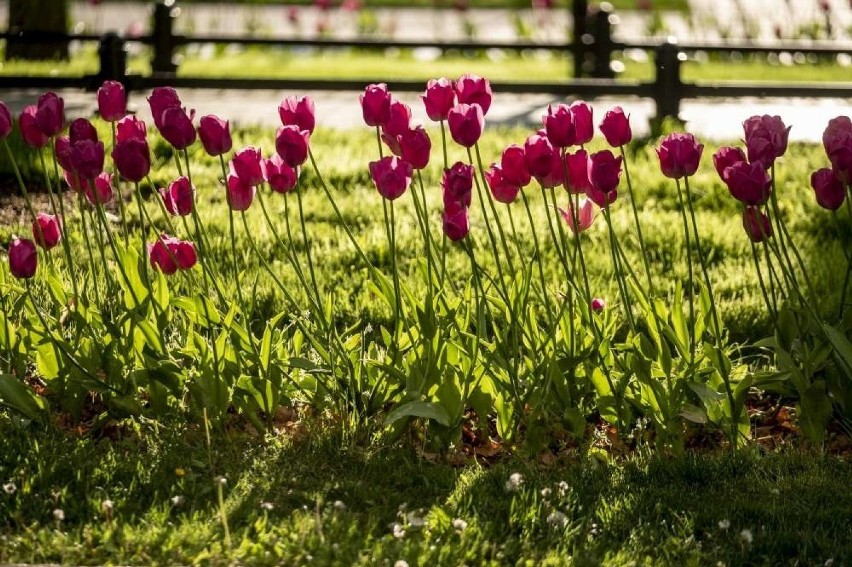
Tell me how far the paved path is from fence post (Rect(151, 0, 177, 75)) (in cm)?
33

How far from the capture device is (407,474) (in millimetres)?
3580

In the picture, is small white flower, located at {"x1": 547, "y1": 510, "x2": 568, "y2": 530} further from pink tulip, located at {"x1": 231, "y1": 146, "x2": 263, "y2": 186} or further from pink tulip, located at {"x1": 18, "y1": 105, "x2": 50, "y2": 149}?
pink tulip, located at {"x1": 18, "y1": 105, "x2": 50, "y2": 149}

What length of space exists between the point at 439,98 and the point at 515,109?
6.38 meters

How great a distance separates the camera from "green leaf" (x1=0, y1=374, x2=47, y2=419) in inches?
148

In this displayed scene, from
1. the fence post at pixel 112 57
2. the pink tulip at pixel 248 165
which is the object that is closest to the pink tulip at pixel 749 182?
the pink tulip at pixel 248 165

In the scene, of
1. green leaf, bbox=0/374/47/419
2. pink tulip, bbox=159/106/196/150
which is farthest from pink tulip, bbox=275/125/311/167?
green leaf, bbox=0/374/47/419

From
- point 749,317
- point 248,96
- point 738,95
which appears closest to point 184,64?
point 248,96

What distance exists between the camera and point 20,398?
3785 mm

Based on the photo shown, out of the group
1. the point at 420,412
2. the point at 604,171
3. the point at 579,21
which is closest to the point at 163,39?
the point at 579,21

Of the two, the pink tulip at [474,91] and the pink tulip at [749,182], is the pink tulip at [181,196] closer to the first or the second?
the pink tulip at [474,91]

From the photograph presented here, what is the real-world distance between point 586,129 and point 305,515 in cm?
125

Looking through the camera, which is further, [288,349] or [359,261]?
[359,261]

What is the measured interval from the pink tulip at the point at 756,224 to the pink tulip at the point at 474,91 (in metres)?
0.76

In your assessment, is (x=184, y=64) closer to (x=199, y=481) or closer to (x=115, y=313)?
(x=115, y=313)
